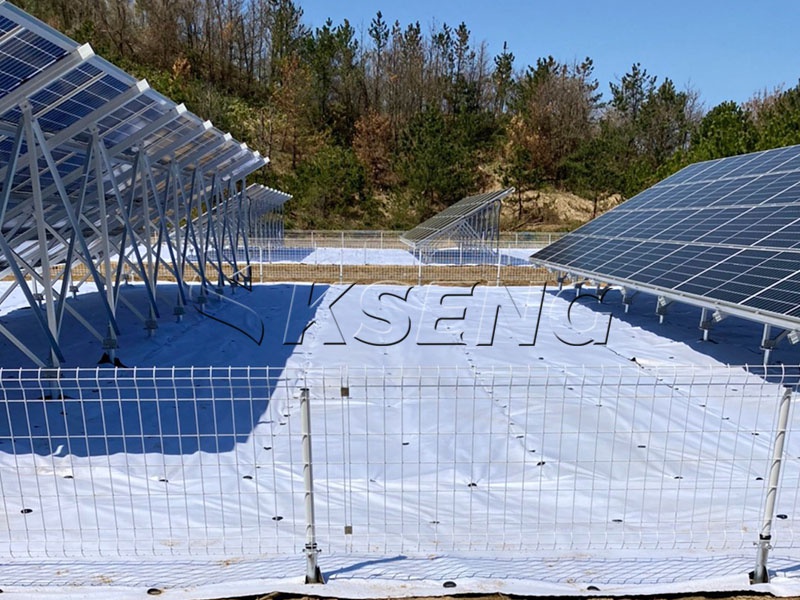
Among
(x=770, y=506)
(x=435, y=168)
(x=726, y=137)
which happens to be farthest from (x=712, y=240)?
(x=435, y=168)

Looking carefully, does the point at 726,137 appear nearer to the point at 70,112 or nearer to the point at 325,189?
the point at 325,189

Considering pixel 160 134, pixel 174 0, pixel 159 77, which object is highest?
pixel 174 0

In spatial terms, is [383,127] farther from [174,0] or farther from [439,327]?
[439,327]

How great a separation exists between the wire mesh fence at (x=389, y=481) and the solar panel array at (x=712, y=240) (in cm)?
232

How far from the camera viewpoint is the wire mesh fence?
15.0ft

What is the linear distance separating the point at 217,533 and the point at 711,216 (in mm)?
12654

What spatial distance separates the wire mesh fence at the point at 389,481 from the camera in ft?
15.0

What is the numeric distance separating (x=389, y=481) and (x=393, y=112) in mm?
58338

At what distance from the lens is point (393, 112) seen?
60.0 metres

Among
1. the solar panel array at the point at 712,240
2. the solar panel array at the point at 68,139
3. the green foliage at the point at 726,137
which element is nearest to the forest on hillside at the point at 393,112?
the green foliage at the point at 726,137

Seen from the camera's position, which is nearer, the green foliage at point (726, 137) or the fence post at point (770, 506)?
the fence post at point (770, 506)

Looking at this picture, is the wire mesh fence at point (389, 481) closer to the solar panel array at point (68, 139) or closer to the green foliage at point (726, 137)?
the solar panel array at point (68, 139)

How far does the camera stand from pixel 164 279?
18703 mm

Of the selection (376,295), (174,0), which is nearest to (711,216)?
(376,295)
